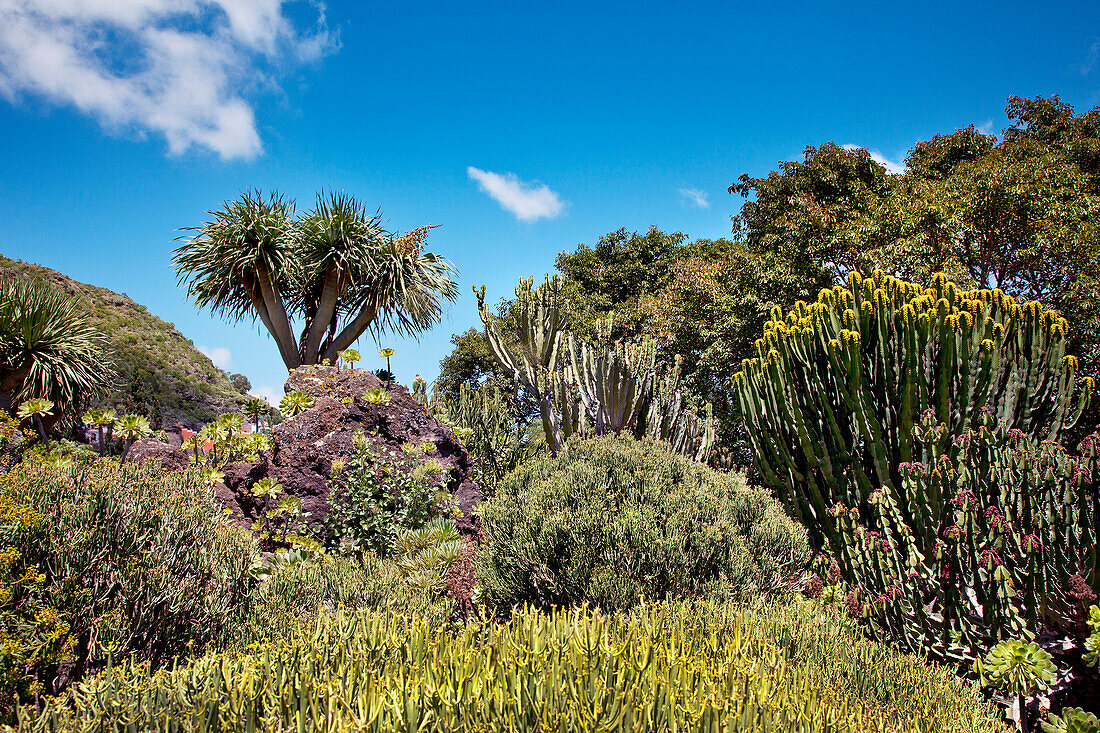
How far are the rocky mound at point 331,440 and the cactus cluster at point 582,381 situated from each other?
1816 mm

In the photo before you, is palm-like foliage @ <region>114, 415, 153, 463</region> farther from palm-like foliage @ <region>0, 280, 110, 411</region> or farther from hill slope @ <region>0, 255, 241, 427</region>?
hill slope @ <region>0, 255, 241, 427</region>

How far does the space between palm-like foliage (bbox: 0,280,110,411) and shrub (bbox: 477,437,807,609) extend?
29.5ft

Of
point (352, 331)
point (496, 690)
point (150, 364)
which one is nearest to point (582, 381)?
point (352, 331)

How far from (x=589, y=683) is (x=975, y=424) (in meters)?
4.66

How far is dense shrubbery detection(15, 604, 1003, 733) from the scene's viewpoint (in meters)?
1.58

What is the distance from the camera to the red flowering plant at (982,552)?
10.7 feet

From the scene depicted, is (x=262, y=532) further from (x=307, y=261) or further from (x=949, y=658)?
(x=307, y=261)

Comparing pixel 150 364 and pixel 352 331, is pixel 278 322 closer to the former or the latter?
pixel 352 331

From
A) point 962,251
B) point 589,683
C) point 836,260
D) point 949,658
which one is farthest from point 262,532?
point 962,251

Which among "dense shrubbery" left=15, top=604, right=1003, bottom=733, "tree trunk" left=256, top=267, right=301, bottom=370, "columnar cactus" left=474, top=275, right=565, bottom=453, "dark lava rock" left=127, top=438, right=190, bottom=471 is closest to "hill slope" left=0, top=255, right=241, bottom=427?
"tree trunk" left=256, top=267, right=301, bottom=370

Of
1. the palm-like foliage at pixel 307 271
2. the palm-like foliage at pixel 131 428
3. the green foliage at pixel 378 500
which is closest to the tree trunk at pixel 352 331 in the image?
the palm-like foliage at pixel 307 271

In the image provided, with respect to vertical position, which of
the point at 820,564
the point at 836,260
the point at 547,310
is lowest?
the point at 820,564

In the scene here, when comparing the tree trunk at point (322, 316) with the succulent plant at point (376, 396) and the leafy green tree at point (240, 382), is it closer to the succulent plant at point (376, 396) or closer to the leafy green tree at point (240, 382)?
the succulent plant at point (376, 396)

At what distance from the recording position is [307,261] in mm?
10188
